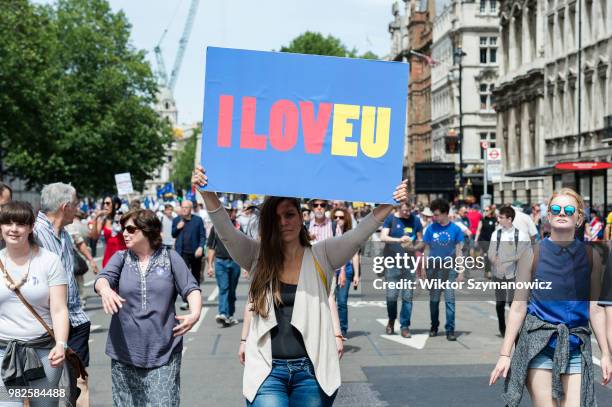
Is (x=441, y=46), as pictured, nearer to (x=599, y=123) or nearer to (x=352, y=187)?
(x=599, y=123)

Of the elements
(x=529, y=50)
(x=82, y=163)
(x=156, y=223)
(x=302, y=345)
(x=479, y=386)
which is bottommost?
(x=479, y=386)

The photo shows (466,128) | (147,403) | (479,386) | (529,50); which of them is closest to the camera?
(147,403)

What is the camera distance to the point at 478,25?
82812mm

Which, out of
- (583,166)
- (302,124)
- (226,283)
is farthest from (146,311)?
(583,166)

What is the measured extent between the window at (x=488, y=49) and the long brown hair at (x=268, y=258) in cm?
7996

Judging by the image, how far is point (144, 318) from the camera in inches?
231

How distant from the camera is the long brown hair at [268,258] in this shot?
5.10m

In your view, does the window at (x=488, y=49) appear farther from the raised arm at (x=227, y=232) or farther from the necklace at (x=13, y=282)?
the raised arm at (x=227, y=232)

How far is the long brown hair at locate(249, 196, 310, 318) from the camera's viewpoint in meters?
5.10

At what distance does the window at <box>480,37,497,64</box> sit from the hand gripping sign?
261ft

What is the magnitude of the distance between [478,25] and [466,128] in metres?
8.12

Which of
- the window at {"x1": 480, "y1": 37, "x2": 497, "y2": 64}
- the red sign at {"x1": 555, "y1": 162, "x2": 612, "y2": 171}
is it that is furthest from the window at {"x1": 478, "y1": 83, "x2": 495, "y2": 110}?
the red sign at {"x1": 555, "y1": 162, "x2": 612, "y2": 171}

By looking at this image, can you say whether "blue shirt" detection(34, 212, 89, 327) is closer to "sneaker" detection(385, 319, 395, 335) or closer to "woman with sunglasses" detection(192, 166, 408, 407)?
"woman with sunglasses" detection(192, 166, 408, 407)

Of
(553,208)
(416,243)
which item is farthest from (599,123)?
(553,208)
